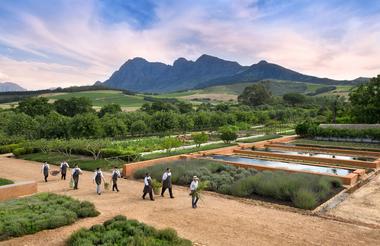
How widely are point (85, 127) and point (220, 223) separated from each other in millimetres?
25182

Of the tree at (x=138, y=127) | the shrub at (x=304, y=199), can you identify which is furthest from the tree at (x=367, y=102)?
the shrub at (x=304, y=199)

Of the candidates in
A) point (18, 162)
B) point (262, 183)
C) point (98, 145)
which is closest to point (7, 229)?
point (262, 183)

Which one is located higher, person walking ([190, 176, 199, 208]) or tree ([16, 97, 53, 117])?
tree ([16, 97, 53, 117])

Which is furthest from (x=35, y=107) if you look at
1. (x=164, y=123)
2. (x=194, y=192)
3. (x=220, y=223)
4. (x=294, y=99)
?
(x=294, y=99)

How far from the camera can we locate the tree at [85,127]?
109ft

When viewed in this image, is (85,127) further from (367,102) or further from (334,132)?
(367,102)

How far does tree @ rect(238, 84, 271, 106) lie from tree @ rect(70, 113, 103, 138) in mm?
78856

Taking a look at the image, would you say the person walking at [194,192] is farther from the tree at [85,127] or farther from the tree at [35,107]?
the tree at [35,107]

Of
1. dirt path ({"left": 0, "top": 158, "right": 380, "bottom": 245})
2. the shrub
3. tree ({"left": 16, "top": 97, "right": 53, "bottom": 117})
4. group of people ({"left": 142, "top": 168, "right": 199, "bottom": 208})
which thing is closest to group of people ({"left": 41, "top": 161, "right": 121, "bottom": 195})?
dirt path ({"left": 0, "top": 158, "right": 380, "bottom": 245})

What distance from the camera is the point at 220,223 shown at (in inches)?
442

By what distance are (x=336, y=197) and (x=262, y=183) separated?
330 centimetres

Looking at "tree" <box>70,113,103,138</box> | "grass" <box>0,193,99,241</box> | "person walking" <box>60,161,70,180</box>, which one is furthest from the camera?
"tree" <box>70,113,103,138</box>

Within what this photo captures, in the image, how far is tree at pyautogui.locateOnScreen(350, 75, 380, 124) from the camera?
40406mm

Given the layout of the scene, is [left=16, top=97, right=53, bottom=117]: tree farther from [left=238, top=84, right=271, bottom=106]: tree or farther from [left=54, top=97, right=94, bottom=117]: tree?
[left=238, top=84, right=271, bottom=106]: tree
